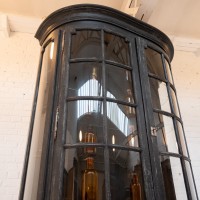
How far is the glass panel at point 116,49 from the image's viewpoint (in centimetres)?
101

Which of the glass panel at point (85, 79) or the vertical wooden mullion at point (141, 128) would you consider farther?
the glass panel at point (85, 79)

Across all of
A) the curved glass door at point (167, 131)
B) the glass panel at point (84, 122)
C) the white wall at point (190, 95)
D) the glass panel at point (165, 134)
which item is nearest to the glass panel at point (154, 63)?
the curved glass door at point (167, 131)

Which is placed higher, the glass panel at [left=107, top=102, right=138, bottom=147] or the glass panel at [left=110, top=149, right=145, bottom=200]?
the glass panel at [left=107, top=102, right=138, bottom=147]

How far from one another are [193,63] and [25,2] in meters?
1.52

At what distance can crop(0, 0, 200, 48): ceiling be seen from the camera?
5.29 feet

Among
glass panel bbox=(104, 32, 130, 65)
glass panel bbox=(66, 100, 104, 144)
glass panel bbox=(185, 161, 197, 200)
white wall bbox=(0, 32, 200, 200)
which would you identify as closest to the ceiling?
white wall bbox=(0, 32, 200, 200)

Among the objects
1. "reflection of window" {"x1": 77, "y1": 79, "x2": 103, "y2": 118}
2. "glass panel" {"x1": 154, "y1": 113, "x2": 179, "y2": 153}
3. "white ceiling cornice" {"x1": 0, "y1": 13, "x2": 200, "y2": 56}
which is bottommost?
"glass panel" {"x1": 154, "y1": 113, "x2": 179, "y2": 153}

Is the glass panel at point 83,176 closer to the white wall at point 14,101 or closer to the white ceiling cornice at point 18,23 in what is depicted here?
the white wall at point 14,101

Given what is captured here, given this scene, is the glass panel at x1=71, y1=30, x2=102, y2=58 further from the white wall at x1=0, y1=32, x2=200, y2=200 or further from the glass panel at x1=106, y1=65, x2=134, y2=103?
the white wall at x1=0, y1=32, x2=200, y2=200

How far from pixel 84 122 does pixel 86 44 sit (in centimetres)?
37

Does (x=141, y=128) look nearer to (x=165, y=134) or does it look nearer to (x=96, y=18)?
(x=165, y=134)

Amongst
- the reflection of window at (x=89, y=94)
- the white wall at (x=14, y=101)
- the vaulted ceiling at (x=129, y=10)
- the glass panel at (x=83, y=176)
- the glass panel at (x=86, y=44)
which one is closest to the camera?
the glass panel at (x=83, y=176)

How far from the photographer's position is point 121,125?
896 millimetres

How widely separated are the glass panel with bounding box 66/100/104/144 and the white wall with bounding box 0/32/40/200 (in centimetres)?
67
